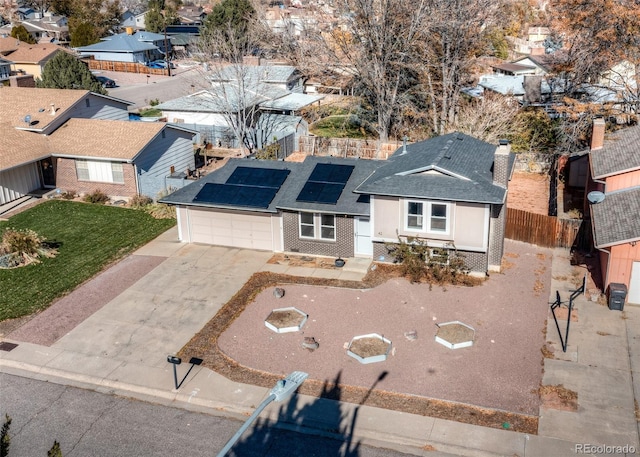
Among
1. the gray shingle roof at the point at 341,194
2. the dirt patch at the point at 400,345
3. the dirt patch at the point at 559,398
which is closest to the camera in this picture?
the dirt patch at the point at 559,398

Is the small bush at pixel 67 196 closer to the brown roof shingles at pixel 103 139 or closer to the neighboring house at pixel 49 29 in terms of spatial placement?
the brown roof shingles at pixel 103 139

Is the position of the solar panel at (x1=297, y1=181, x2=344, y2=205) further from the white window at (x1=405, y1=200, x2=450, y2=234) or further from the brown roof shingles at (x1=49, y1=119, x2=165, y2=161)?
the brown roof shingles at (x1=49, y1=119, x2=165, y2=161)

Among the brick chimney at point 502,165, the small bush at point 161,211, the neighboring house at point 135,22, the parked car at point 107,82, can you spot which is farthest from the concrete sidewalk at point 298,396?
the neighboring house at point 135,22

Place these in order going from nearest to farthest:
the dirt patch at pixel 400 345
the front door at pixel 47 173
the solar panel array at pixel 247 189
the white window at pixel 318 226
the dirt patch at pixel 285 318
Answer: the dirt patch at pixel 400 345 < the dirt patch at pixel 285 318 < the white window at pixel 318 226 < the solar panel array at pixel 247 189 < the front door at pixel 47 173

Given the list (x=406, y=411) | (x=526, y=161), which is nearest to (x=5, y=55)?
(x=526, y=161)

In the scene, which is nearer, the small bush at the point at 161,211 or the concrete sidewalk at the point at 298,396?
the concrete sidewalk at the point at 298,396

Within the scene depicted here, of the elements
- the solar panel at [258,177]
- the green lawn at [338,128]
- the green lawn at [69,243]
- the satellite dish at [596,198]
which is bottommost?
the green lawn at [69,243]

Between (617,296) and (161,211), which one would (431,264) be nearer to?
(617,296)

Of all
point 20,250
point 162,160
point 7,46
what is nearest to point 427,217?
point 20,250
